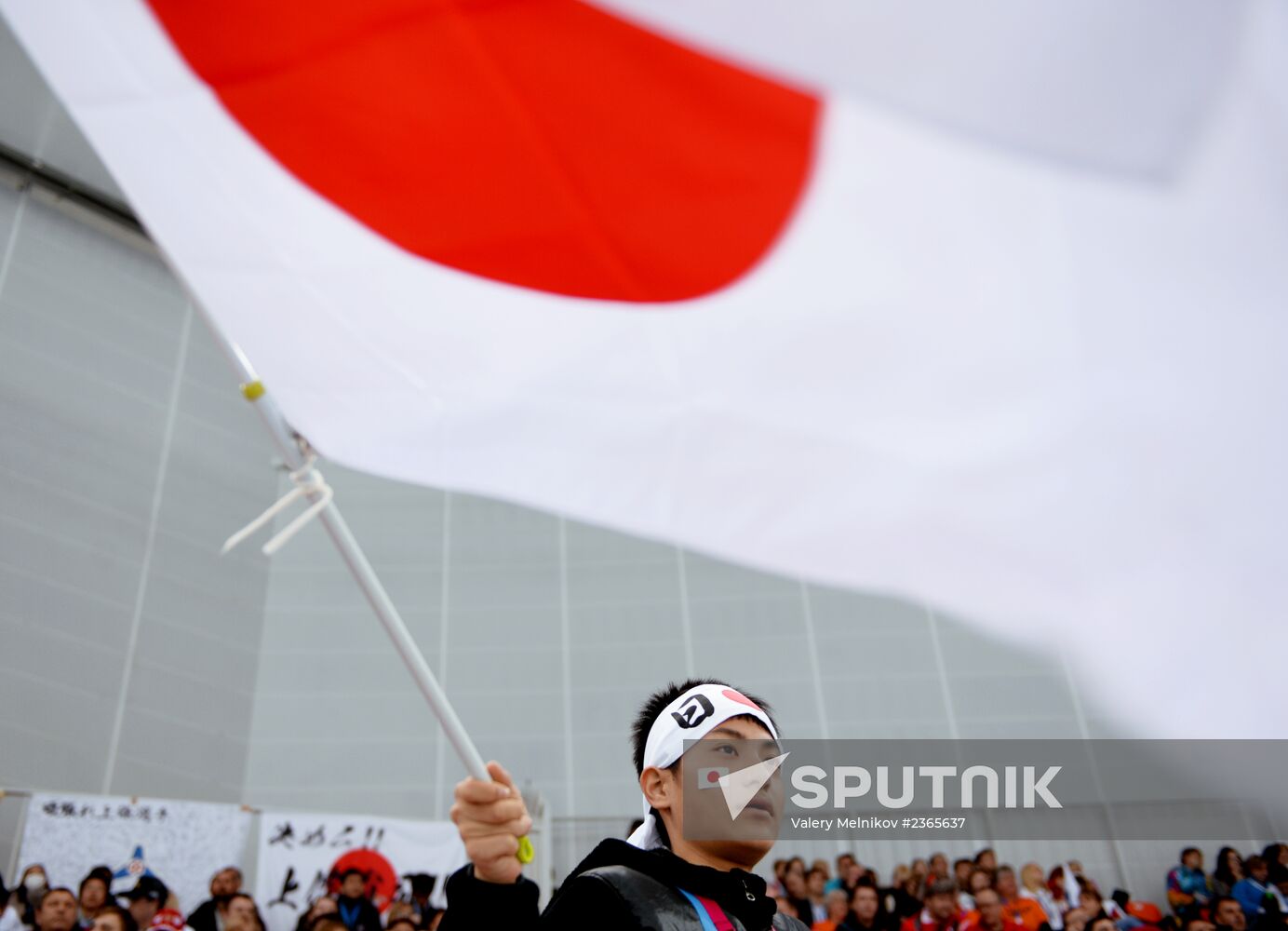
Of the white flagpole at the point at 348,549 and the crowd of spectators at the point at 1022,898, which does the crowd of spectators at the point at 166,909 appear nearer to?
the crowd of spectators at the point at 1022,898

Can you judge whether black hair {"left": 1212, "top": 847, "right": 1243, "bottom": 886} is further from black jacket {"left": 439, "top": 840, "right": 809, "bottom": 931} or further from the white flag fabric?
the white flag fabric

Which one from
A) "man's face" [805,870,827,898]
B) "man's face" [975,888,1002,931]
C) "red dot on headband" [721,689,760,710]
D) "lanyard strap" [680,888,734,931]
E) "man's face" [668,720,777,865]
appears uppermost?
"man's face" [805,870,827,898]

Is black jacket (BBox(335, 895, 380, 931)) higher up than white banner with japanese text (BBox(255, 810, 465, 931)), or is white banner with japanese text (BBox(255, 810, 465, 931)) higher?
white banner with japanese text (BBox(255, 810, 465, 931))

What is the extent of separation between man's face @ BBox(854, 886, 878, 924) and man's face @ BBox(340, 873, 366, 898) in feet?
9.09

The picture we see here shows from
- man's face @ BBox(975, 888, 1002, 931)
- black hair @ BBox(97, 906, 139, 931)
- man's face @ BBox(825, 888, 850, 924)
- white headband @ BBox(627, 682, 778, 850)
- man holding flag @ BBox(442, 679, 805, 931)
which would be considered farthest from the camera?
man's face @ BBox(825, 888, 850, 924)

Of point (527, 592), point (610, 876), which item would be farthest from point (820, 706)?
point (610, 876)

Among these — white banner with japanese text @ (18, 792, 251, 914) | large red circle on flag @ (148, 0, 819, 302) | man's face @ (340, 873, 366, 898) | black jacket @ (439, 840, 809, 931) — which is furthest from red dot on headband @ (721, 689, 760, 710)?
white banner with japanese text @ (18, 792, 251, 914)

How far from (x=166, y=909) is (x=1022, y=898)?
4.92 m

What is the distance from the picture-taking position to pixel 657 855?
5.91ft

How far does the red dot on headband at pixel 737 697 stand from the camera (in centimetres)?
204

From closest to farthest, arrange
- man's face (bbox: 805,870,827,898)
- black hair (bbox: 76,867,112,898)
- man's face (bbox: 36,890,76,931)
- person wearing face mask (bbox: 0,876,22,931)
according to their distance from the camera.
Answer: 1. man's face (bbox: 36,890,76,931)
2. person wearing face mask (bbox: 0,876,22,931)
3. black hair (bbox: 76,867,112,898)
4. man's face (bbox: 805,870,827,898)

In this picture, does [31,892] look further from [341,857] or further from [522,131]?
[522,131]

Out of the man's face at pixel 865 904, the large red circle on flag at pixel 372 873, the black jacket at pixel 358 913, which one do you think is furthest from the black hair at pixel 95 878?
the man's face at pixel 865 904

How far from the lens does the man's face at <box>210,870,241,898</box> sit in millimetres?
6324
